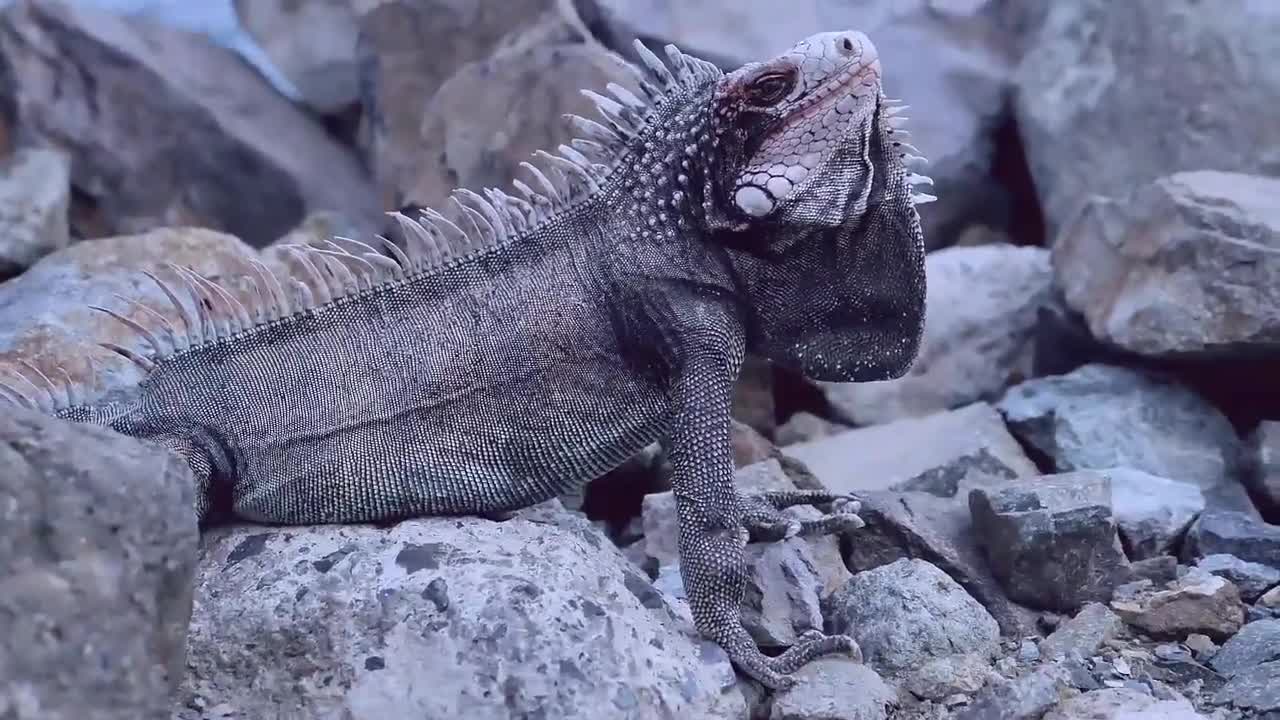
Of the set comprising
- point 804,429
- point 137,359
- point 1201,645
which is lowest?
point 1201,645

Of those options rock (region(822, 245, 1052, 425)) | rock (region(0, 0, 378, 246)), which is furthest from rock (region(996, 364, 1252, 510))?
rock (region(0, 0, 378, 246))

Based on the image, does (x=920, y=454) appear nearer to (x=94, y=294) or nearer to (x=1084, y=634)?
(x=1084, y=634)

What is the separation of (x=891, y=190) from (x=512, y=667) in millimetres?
2232

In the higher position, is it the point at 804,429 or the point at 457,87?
the point at 457,87

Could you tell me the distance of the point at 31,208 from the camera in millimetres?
8508

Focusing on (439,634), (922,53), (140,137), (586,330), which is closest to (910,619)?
(586,330)

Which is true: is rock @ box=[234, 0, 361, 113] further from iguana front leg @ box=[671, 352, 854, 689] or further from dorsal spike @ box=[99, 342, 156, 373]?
iguana front leg @ box=[671, 352, 854, 689]

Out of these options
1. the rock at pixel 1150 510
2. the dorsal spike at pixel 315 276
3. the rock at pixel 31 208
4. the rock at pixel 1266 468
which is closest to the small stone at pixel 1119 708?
the rock at pixel 1150 510

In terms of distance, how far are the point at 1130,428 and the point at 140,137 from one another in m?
8.66

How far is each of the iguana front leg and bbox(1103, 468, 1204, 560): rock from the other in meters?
1.66

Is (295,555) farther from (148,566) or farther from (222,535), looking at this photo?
(148,566)

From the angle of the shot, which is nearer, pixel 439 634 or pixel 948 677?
pixel 439 634

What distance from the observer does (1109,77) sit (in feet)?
26.9

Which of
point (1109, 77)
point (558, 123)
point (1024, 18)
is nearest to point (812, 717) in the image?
point (558, 123)
